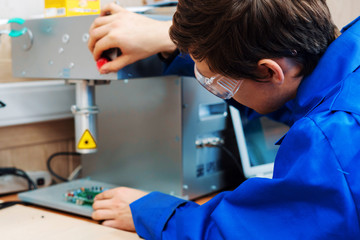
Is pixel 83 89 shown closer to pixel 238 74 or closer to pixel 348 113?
pixel 238 74

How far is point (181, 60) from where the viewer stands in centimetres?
104

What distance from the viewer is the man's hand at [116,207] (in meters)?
0.93

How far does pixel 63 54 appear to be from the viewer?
1042 mm

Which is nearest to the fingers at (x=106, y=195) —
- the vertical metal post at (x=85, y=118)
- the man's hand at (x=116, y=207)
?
the man's hand at (x=116, y=207)

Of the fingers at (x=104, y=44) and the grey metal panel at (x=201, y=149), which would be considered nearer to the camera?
the fingers at (x=104, y=44)

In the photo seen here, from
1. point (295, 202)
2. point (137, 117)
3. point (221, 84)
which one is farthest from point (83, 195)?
point (295, 202)

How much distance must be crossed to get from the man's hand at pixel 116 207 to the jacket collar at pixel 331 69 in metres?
0.40

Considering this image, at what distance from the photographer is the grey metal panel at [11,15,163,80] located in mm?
999

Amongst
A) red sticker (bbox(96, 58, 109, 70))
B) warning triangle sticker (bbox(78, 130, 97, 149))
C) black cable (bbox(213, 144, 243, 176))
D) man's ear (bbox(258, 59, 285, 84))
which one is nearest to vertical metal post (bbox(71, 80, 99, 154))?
warning triangle sticker (bbox(78, 130, 97, 149))

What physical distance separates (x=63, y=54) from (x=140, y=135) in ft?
0.90

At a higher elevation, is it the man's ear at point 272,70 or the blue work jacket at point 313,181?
the man's ear at point 272,70

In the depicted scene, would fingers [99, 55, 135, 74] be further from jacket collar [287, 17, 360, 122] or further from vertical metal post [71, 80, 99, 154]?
jacket collar [287, 17, 360, 122]

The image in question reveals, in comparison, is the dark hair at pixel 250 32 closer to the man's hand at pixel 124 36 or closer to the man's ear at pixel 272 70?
the man's ear at pixel 272 70

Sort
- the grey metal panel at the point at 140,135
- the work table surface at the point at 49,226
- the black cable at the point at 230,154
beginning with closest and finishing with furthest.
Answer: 1. the work table surface at the point at 49,226
2. the grey metal panel at the point at 140,135
3. the black cable at the point at 230,154
